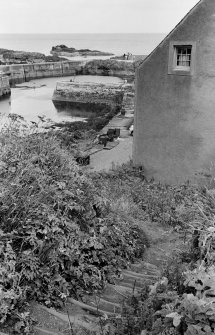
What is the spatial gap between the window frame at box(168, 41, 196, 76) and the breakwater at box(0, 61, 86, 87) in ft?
193

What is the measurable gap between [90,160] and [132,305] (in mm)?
16714

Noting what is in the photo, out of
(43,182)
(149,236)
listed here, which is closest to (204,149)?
(149,236)

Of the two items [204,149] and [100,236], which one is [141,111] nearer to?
[204,149]

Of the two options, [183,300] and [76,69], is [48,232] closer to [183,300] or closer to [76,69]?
[183,300]

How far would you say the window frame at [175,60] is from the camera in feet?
45.6

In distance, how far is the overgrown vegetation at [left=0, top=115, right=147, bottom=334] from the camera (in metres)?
4.55

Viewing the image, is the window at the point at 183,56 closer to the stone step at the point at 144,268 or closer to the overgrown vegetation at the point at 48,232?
the overgrown vegetation at the point at 48,232

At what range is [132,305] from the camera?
14.8 feet

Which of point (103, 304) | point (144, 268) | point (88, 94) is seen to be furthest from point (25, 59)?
point (103, 304)

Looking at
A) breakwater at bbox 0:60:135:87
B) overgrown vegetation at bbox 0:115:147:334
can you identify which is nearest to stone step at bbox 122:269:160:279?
overgrown vegetation at bbox 0:115:147:334

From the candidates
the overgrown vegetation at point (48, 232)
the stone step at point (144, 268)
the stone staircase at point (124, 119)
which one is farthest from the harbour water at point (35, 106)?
the stone step at point (144, 268)

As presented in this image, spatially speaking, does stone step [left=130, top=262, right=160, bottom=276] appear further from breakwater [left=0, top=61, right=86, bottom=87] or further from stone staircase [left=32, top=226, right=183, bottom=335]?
breakwater [left=0, top=61, right=86, bottom=87]

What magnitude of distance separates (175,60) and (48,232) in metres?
11.4

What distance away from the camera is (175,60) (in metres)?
14.5
